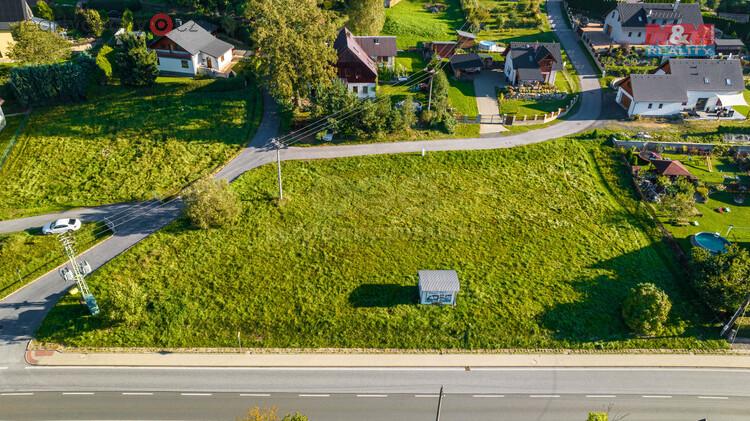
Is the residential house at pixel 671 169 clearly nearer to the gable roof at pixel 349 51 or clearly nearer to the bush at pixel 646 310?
the bush at pixel 646 310

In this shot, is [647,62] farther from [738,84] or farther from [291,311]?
[291,311]

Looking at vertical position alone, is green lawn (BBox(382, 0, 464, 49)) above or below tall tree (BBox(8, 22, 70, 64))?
above

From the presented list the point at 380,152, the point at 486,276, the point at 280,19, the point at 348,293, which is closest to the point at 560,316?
the point at 486,276

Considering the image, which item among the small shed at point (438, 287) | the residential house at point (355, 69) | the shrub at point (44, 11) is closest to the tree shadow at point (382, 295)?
the small shed at point (438, 287)

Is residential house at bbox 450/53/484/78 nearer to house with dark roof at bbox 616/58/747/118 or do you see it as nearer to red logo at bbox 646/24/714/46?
house with dark roof at bbox 616/58/747/118

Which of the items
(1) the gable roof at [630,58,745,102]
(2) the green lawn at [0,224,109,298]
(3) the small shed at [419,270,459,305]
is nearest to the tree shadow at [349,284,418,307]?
(3) the small shed at [419,270,459,305]
